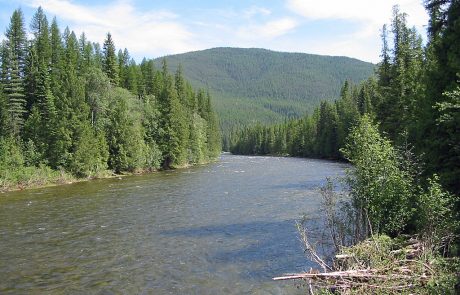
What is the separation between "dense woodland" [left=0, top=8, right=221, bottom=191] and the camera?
2057 inches

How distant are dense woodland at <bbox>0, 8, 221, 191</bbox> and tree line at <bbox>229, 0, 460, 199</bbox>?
34428 mm

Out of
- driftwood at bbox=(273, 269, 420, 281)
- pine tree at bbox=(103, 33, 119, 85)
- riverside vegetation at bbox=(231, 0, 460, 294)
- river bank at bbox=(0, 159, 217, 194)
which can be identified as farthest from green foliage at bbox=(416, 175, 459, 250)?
pine tree at bbox=(103, 33, 119, 85)

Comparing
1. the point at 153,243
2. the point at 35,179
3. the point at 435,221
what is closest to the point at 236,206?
the point at 153,243

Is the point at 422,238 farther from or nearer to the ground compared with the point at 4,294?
farther from the ground

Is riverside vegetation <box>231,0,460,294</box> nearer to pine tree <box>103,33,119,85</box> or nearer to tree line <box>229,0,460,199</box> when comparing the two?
tree line <box>229,0,460,199</box>

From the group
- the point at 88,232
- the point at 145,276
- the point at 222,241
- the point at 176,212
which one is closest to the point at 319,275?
the point at 145,276

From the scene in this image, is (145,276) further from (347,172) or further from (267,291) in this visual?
(347,172)

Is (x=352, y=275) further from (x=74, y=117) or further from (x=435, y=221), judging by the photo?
(x=74, y=117)

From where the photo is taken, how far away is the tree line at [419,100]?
17.0 m

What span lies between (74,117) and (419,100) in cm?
4280

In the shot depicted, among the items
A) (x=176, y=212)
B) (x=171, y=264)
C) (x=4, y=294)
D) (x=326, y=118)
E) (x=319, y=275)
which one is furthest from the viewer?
(x=326, y=118)

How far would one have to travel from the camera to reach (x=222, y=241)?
67.1 ft

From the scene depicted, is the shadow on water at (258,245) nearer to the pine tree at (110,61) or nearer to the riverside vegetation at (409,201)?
the riverside vegetation at (409,201)

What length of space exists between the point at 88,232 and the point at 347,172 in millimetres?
15044
